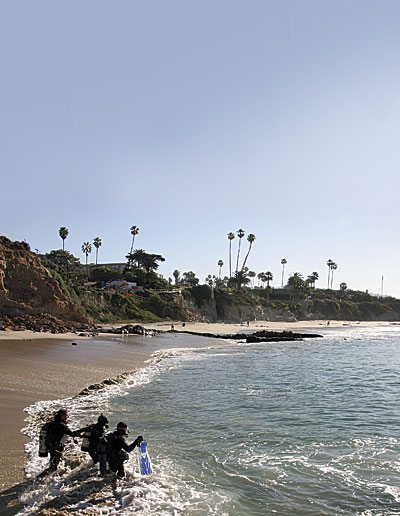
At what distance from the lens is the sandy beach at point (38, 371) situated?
36.5 ft

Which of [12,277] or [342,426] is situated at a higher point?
[12,277]

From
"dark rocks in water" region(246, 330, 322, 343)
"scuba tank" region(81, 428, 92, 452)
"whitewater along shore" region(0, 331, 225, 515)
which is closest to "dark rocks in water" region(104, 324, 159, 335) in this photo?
"whitewater along shore" region(0, 331, 225, 515)

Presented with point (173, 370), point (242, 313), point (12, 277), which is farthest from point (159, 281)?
point (173, 370)

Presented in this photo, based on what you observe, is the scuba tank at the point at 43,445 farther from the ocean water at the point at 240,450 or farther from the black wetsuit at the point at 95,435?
the black wetsuit at the point at 95,435

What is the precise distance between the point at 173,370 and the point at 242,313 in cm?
8560

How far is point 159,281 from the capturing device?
109m

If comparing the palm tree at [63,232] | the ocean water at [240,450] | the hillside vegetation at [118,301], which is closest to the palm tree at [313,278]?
the hillside vegetation at [118,301]

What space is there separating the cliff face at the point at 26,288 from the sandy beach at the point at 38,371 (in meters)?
5.93

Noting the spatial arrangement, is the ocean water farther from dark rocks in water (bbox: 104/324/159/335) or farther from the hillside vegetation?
dark rocks in water (bbox: 104/324/159/335)

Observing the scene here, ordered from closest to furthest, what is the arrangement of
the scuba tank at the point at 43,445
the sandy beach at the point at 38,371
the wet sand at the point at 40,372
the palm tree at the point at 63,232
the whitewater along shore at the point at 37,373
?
the scuba tank at the point at 43,445, the whitewater along shore at the point at 37,373, the sandy beach at the point at 38,371, the wet sand at the point at 40,372, the palm tree at the point at 63,232

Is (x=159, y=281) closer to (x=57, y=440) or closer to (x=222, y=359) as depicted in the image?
(x=222, y=359)

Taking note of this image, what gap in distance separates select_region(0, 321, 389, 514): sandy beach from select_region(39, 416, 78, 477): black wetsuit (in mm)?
700

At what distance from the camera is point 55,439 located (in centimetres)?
1000

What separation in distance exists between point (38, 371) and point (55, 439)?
14.2 metres
